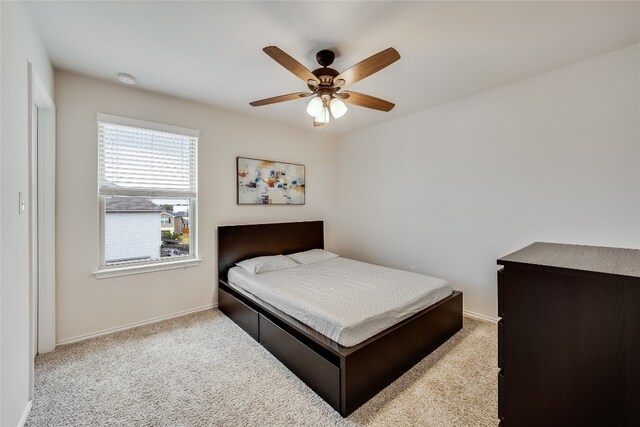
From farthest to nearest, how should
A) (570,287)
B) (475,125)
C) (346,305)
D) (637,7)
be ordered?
(475,125)
(346,305)
(637,7)
(570,287)

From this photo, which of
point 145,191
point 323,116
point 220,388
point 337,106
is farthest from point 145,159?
point 220,388

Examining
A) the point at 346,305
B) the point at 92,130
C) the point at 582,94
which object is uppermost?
the point at 582,94

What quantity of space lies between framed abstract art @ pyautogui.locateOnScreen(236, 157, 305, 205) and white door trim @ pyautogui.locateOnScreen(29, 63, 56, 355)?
176 cm

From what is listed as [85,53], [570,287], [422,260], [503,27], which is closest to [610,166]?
[503,27]

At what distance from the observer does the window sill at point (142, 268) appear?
269 cm

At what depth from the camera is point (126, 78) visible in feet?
8.45

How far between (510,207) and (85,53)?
13.5 feet

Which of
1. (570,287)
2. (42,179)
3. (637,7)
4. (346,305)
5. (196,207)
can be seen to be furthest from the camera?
(196,207)

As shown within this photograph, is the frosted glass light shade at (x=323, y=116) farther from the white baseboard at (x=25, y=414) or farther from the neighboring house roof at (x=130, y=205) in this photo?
the white baseboard at (x=25, y=414)

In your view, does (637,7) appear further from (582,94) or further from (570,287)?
(570,287)

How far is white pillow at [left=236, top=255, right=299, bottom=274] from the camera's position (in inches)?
125

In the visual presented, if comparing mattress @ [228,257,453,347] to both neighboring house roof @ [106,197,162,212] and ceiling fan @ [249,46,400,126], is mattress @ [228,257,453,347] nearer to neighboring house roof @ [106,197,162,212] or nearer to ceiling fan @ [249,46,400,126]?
neighboring house roof @ [106,197,162,212]

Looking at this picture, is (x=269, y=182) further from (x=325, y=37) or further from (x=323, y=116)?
(x=325, y=37)

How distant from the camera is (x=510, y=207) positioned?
111 inches
